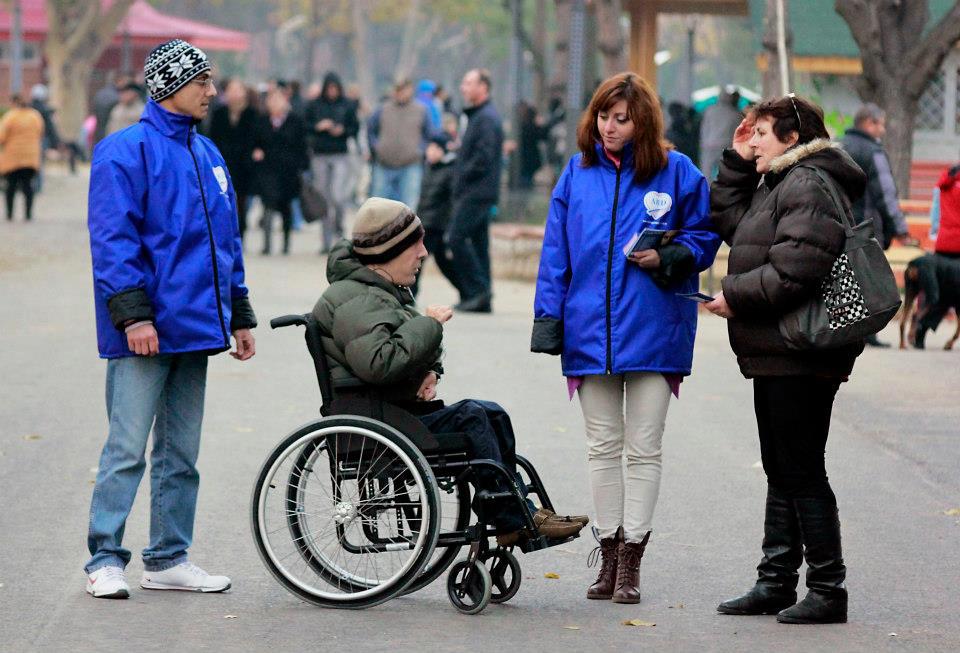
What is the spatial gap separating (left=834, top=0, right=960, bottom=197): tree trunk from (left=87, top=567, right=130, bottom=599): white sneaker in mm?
14612

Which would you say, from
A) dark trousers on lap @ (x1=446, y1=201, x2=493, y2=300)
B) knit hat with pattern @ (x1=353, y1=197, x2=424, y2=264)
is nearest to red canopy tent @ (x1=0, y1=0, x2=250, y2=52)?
dark trousers on lap @ (x1=446, y1=201, x2=493, y2=300)

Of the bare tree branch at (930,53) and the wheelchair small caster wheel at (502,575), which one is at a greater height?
the bare tree branch at (930,53)

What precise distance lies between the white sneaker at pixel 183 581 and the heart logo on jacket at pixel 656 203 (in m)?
1.92

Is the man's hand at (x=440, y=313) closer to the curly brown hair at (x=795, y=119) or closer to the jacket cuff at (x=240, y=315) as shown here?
the jacket cuff at (x=240, y=315)

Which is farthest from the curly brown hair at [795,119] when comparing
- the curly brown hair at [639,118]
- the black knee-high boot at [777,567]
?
the black knee-high boot at [777,567]

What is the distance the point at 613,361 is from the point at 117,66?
206ft

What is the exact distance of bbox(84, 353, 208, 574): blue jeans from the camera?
5.91m

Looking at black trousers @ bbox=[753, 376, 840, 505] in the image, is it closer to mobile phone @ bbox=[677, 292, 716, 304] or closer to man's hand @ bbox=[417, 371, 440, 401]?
mobile phone @ bbox=[677, 292, 716, 304]

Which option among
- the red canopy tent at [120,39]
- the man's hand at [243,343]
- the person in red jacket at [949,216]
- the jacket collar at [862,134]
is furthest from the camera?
the red canopy tent at [120,39]

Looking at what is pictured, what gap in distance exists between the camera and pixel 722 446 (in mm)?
9305

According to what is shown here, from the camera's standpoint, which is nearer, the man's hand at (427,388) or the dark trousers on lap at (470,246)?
the man's hand at (427,388)

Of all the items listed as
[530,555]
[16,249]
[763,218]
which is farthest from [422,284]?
[763,218]

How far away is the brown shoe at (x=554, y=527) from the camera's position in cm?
577

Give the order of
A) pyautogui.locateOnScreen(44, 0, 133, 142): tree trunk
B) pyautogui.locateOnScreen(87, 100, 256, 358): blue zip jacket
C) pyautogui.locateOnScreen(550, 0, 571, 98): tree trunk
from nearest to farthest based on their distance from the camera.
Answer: pyautogui.locateOnScreen(87, 100, 256, 358): blue zip jacket
pyautogui.locateOnScreen(550, 0, 571, 98): tree trunk
pyautogui.locateOnScreen(44, 0, 133, 142): tree trunk
